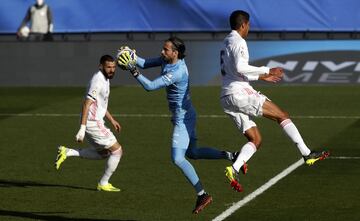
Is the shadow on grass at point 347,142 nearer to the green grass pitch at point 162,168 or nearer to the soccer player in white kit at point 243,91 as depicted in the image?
the green grass pitch at point 162,168

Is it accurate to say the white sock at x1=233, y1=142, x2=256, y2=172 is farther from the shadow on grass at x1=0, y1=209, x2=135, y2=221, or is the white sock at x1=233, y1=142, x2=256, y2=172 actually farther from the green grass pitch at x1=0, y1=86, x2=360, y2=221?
the shadow on grass at x1=0, y1=209, x2=135, y2=221

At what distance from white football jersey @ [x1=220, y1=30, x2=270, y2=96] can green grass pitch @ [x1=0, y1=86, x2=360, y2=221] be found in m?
1.60

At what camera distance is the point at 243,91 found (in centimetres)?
1536

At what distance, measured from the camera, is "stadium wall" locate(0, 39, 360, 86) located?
1231 inches

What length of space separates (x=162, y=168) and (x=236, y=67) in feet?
14.4

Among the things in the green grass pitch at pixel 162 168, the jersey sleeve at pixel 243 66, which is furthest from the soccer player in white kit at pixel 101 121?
the jersey sleeve at pixel 243 66

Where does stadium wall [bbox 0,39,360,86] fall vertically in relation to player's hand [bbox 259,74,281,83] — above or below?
above

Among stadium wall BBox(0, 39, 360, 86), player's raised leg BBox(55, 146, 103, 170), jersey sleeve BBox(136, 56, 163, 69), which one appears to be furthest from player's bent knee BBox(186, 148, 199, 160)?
stadium wall BBox(0, 39, 360, 86)

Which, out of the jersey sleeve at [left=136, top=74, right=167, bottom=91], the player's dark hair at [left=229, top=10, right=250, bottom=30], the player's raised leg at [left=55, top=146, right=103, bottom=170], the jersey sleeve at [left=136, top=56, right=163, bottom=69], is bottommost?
the player's raised leg at [left=55, top=146, right=103, bottom=170]

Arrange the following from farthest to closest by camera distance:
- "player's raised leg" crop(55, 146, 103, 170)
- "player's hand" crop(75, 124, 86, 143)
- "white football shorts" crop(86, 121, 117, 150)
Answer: "player's raised leg" crop(55, 146, 103, 170) < "white football shorts" crop(86, 121, 117, 150) < "player's hand" crop(75, 124, 86, 143)

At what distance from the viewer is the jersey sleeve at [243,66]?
15.0 metres

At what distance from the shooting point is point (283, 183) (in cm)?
1733

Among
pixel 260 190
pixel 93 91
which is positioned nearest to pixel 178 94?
pixel 93 91

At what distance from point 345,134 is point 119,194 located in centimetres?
780
